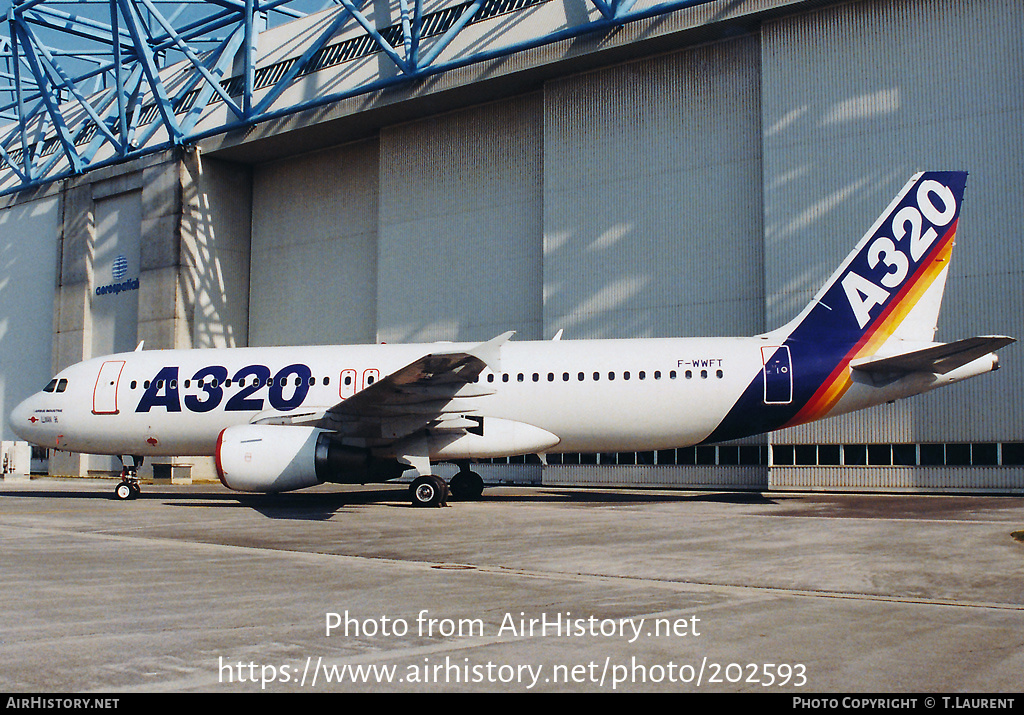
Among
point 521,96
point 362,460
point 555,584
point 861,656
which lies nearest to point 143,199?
point 521,96

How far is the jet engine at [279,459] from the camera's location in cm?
1844

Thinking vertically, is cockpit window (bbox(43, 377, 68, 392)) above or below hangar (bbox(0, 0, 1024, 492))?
below

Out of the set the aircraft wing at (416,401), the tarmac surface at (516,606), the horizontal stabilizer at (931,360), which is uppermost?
the horizontal stabilizer at (931,360)

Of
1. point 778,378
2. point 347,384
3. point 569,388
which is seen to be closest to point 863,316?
point 778,378

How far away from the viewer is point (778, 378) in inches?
787

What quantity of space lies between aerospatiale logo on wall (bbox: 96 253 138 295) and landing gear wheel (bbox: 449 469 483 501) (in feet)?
85.7

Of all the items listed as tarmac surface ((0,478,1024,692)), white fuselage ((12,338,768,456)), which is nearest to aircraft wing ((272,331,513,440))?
white fuselage ((12,338,768,456))

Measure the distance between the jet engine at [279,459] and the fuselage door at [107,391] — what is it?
575cm

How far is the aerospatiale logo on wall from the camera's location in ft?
139

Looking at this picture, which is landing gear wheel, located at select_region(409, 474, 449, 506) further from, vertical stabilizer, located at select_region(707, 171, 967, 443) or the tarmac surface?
vertical stabilizer, located at select_region(707, 171, 967, 443)

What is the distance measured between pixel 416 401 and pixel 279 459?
3141 mm

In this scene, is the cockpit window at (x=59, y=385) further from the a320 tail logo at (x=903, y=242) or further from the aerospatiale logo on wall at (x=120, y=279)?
the a320 tail logo at (x=903, y=242)

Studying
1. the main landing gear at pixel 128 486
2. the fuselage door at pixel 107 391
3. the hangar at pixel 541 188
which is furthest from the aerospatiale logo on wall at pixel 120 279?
the main landing gear at pixel 128 486

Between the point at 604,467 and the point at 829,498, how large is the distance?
10282 millimetres
